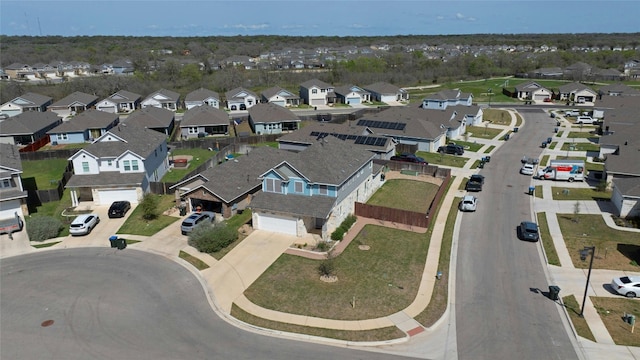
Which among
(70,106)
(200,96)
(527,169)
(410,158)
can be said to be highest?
(200,96)

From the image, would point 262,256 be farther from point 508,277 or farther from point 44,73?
point 44,73

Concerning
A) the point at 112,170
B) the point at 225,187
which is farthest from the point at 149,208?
the point at 112,170

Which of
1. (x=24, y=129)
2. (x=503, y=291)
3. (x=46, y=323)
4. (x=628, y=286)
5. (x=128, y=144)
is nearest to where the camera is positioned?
(x=46, y=323)

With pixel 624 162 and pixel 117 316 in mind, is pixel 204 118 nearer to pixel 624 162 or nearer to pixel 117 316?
pixel 117 316

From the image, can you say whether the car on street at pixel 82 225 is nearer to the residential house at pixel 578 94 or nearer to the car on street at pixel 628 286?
the car on street at pixel 628 286

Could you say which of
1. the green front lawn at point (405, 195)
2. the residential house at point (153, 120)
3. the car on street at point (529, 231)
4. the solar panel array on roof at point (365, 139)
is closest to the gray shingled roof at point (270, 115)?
the residential house at point (153, 120)

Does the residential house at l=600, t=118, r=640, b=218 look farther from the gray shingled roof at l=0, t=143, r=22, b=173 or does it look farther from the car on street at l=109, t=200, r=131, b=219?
the gray shingled roof at l=0, t=143, r=22, b=173
